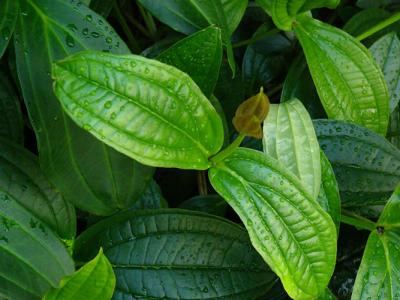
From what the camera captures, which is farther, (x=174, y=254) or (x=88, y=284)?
(x=174, y=254)

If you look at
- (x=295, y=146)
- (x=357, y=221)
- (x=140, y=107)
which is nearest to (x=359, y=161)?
(x=357, y=221)

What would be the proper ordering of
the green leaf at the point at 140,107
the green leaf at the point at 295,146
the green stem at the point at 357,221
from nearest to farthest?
the green leaf at the point at 140,107, the green leaf at the point at 295,146, the green stem at the point at 357,221

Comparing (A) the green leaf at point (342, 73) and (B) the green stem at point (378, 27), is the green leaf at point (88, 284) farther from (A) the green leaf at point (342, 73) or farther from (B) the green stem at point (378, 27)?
(B) the green stem at point (378, 27)

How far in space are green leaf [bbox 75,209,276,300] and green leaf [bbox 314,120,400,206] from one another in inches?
5.7

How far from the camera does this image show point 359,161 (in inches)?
30.2

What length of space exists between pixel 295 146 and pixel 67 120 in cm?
21

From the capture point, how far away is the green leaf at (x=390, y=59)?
853 mm

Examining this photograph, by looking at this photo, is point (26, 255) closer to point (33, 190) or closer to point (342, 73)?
point (33, 190)

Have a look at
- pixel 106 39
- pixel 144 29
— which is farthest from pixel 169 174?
pixel 106 39

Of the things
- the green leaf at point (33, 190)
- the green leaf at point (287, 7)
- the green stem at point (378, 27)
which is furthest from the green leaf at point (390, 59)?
the green leaf at point (33, 190)

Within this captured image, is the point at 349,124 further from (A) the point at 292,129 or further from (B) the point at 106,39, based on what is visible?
(B) the point at 106,39

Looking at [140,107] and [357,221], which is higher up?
[140,107]

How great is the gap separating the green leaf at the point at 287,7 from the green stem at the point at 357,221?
22cm

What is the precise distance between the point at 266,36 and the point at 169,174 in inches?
9.1
